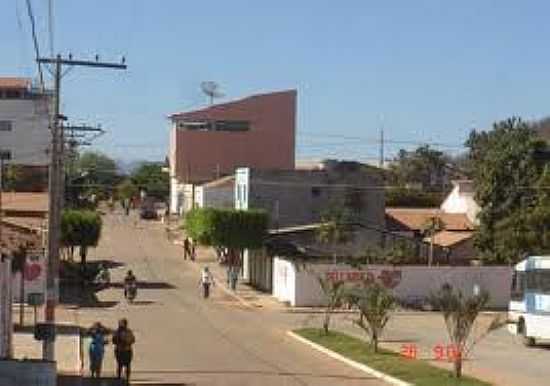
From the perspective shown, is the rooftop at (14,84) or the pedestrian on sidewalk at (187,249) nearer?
the pedestrian on sidewalk at (187,249)

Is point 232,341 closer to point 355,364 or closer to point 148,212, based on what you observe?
point 355,364

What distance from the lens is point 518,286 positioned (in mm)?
44906

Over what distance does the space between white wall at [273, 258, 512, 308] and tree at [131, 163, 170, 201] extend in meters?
92.9

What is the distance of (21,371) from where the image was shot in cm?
2311

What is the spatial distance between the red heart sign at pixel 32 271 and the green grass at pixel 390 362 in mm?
8617

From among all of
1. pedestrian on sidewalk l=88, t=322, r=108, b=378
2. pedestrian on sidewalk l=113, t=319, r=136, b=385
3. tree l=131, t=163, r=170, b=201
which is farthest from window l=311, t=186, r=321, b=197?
tree l=131, t=163, r=170, b=201

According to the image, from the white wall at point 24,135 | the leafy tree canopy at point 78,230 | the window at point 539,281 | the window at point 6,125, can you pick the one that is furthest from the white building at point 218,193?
the window at point 539,281

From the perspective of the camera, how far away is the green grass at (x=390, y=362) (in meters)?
27.7

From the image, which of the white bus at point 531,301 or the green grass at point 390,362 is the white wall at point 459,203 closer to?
the white bus at point 531,301

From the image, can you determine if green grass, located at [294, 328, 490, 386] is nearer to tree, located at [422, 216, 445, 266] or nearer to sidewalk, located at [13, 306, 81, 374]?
sidewalk, located at [13, 306, 81, 374]

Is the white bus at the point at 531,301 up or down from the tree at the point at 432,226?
down

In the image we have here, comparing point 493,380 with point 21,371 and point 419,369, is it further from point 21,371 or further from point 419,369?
point 21,371

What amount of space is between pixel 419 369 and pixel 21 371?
424 inches

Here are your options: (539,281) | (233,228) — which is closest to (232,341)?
(539,281)
